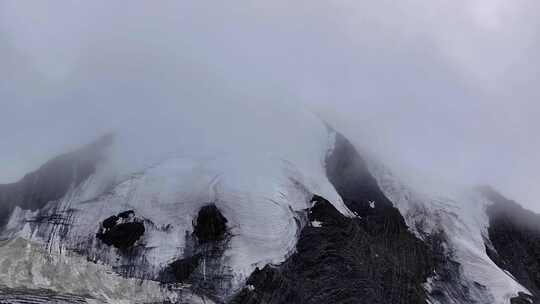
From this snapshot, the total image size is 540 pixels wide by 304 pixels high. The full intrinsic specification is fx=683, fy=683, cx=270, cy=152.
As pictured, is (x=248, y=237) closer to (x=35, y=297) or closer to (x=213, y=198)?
(x=213, y=198)

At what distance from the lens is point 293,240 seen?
227 feet

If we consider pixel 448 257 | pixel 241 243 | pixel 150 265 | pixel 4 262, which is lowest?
pixel 4 262

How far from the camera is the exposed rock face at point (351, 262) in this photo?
63812 millimetres

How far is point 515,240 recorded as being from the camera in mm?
82688

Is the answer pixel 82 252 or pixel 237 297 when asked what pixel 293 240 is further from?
pixel 82 252

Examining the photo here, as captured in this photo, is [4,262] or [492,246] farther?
[492,246]

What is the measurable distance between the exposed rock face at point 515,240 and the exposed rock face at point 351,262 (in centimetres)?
1078

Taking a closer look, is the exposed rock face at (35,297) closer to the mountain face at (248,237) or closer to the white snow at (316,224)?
the mountain face at (248,237)

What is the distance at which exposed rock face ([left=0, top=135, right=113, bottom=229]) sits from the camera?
71.4m

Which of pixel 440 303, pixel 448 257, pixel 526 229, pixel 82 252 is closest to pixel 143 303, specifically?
pixel 82 252

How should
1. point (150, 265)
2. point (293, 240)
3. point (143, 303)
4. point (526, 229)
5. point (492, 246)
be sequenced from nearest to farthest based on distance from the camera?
1. point (143, 303)
2. point (150, 265)
3. point (293, 240)
4. point (492, 246)
5. point (526, 229)

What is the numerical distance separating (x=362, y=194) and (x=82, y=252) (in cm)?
3292


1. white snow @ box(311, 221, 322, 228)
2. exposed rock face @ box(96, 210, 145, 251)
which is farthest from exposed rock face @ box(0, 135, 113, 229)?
white snow @ box(311, 221, 322, 228)

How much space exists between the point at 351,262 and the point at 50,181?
112ft
